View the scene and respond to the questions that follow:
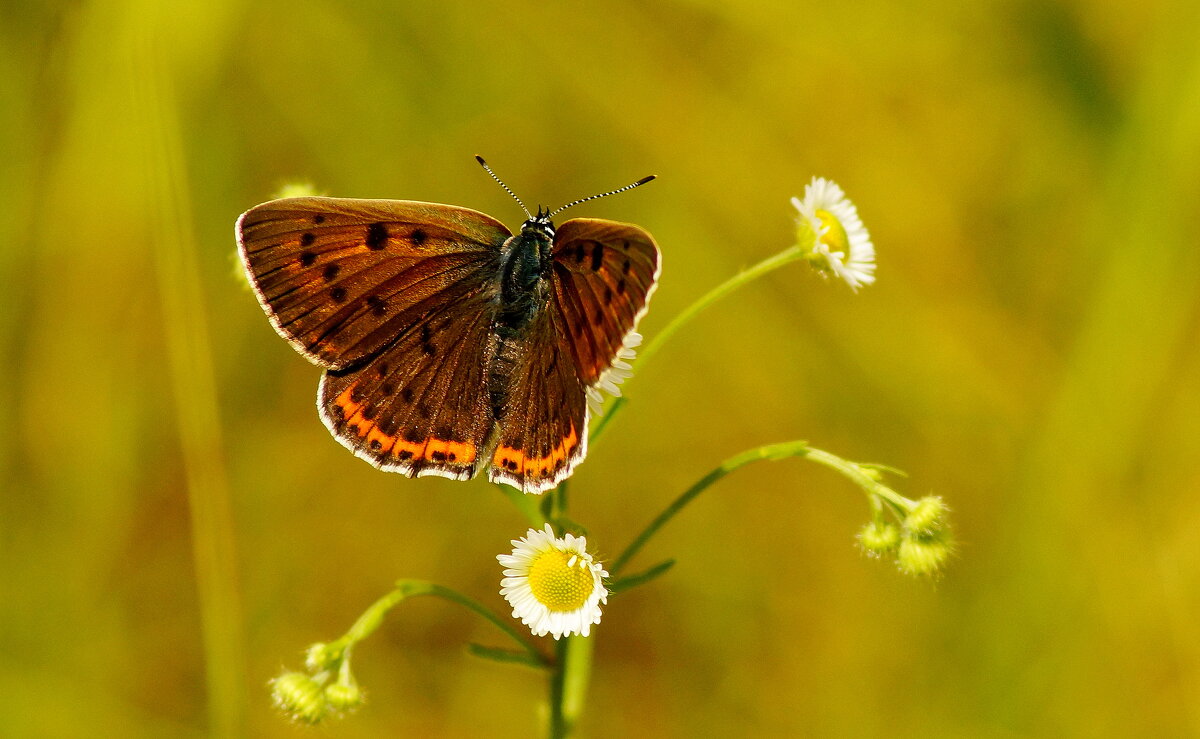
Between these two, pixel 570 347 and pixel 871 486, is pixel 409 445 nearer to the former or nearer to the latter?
pixel 570 347

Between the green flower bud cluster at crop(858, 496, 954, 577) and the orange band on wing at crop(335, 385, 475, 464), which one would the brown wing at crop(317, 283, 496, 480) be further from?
the green flower bud cluster at crop(858, 496, 954, 577)

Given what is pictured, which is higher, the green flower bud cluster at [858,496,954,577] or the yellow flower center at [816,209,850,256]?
the yellow flower center at [816,209,850,256]

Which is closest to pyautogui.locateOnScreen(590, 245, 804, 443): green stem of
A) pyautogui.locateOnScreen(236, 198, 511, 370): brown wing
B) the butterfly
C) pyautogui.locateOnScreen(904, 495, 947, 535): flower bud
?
the butterfly

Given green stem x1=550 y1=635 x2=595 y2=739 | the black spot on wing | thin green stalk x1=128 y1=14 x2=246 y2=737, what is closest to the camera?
green stem x1=550 y1=635 x2=595 y2=739

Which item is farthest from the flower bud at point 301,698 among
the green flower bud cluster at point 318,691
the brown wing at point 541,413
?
the brown wing at point 541,413

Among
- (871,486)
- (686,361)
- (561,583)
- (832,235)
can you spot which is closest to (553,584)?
(561,583)

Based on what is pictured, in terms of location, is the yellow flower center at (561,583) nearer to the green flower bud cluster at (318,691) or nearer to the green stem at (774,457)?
the green stem at (774,457)

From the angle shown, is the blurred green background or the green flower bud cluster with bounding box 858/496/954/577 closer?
the green flower bud cluster with bounding box 858/496/954/577

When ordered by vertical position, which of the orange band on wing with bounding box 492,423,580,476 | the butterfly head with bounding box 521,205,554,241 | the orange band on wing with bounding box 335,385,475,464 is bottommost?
the orange band on wing with bounding box 335,385,475,464

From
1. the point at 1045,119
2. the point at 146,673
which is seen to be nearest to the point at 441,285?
the point at 146,673
